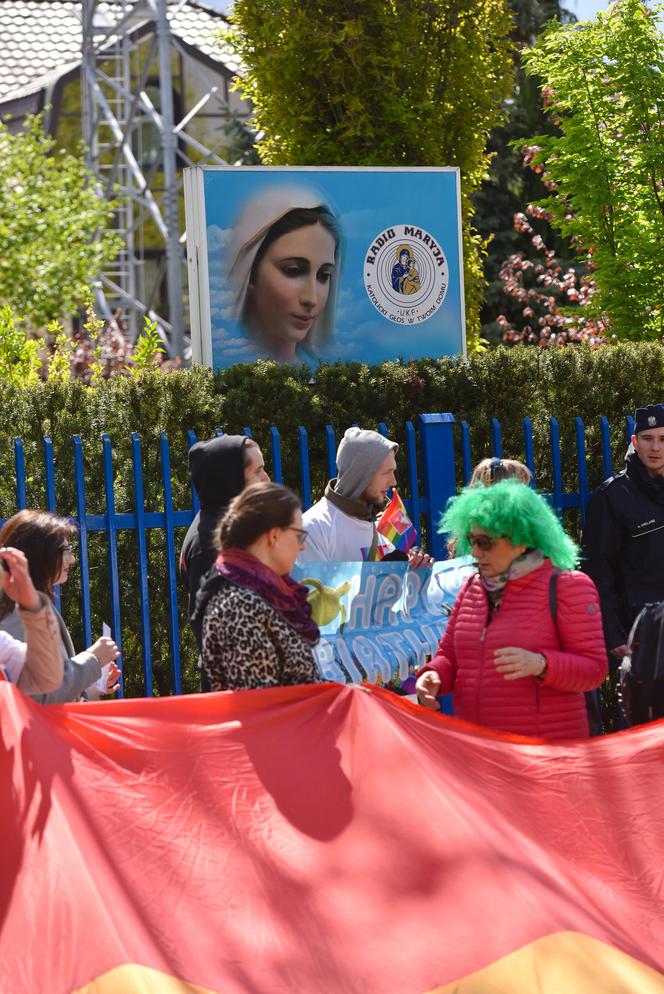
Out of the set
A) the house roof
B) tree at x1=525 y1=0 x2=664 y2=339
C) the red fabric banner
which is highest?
the house roof

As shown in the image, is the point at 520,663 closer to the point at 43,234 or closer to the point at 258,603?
the point at 258,603

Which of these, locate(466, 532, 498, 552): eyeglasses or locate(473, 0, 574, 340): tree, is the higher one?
locate(473, 0, 574, 340): tree

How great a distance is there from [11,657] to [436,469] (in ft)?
9.91

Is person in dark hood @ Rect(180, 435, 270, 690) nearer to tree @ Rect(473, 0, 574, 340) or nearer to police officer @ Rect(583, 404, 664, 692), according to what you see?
police officer @ Rect(583, 404, 664, 692)

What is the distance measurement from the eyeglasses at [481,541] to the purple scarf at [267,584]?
0.73 metres

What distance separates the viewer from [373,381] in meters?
7.50

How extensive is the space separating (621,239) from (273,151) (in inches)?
126

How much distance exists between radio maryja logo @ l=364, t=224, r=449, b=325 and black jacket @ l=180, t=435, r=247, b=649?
526cm

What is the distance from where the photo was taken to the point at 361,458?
5652 millimetres

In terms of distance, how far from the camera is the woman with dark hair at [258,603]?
13.9 ft

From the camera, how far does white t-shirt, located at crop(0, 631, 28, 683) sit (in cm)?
449

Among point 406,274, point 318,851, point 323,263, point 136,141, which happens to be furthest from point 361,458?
point 136,141

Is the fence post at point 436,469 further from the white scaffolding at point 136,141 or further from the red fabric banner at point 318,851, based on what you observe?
the white scaffolding at point 136,141

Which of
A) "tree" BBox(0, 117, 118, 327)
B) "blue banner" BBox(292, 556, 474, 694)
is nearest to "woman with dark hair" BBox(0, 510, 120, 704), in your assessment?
"blue banner" BBox(292, 556, 474, 694)
